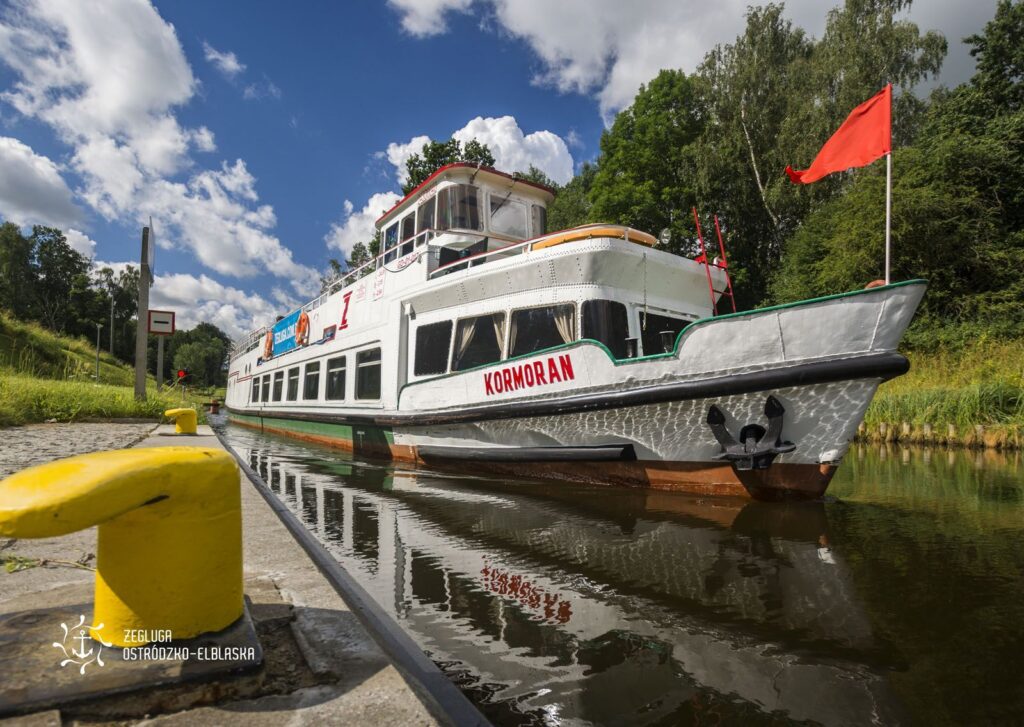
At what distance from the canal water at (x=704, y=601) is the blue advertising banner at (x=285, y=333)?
29.6ft

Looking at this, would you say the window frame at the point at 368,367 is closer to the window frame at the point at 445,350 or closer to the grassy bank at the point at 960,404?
the window frame at the point at 445,350

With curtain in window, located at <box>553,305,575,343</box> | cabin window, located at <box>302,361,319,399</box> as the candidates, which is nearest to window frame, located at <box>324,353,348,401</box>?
cabin window, located at <box>302,361,319,399</box>

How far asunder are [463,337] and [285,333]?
8.68m

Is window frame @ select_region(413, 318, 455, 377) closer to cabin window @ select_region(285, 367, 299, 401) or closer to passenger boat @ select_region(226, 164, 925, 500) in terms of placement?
passenger boat @ select_region(226, 164, 925, 500)

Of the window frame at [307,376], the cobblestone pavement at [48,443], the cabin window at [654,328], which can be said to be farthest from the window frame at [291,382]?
the cabin window at [654,328]

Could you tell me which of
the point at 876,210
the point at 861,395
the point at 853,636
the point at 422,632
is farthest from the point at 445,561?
the point at 876,210

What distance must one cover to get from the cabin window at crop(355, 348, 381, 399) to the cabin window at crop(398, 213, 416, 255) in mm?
1880

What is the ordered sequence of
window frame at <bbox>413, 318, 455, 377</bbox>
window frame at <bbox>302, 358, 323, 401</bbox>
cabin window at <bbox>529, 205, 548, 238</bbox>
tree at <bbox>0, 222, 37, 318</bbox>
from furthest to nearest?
1. tree at <bbox>0, 222, 37, 318</bbox>
2. window frame at <bbox>302, 358, 323, 401</bbox>
3. cabin window at <bbox>529, 205, 548, 238</bbox>
4. window frame at <bbox>413, 318, 455, 377</bbox>

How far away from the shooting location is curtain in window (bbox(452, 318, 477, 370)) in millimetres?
7113

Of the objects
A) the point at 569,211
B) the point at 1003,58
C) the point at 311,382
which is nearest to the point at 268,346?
the point at 311,382

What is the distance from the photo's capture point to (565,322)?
627cm
